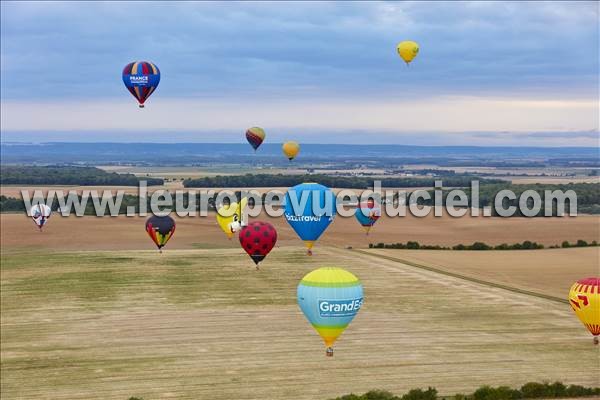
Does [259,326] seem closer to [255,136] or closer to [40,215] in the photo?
[255,136]

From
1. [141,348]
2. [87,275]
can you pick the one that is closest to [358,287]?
[141,348]

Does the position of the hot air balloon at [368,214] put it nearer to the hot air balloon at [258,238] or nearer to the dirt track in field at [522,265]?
the dirt track in field at [522,265]

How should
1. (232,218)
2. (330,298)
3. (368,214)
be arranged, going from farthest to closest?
(368,214) < (232,218) < (330,298)

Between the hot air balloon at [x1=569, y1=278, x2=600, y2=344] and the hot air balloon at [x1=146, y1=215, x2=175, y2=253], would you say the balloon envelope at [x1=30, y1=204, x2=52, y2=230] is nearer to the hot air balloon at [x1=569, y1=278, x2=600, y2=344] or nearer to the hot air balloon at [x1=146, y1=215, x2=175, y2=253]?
the hot air balloon at [x1=146, y1=215, x2=175, y2=253]

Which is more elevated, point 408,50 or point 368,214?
point 408,50

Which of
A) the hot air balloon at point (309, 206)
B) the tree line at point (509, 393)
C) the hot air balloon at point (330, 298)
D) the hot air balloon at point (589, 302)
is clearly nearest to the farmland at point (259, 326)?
the hot air balloon at point (589, 302)

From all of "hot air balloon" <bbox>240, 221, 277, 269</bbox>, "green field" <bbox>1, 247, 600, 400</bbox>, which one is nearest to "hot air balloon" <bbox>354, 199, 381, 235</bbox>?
"green field" <bbox>1, 247, 600, 400</bbox>

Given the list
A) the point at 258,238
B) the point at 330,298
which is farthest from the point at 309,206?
the point at 330,298
